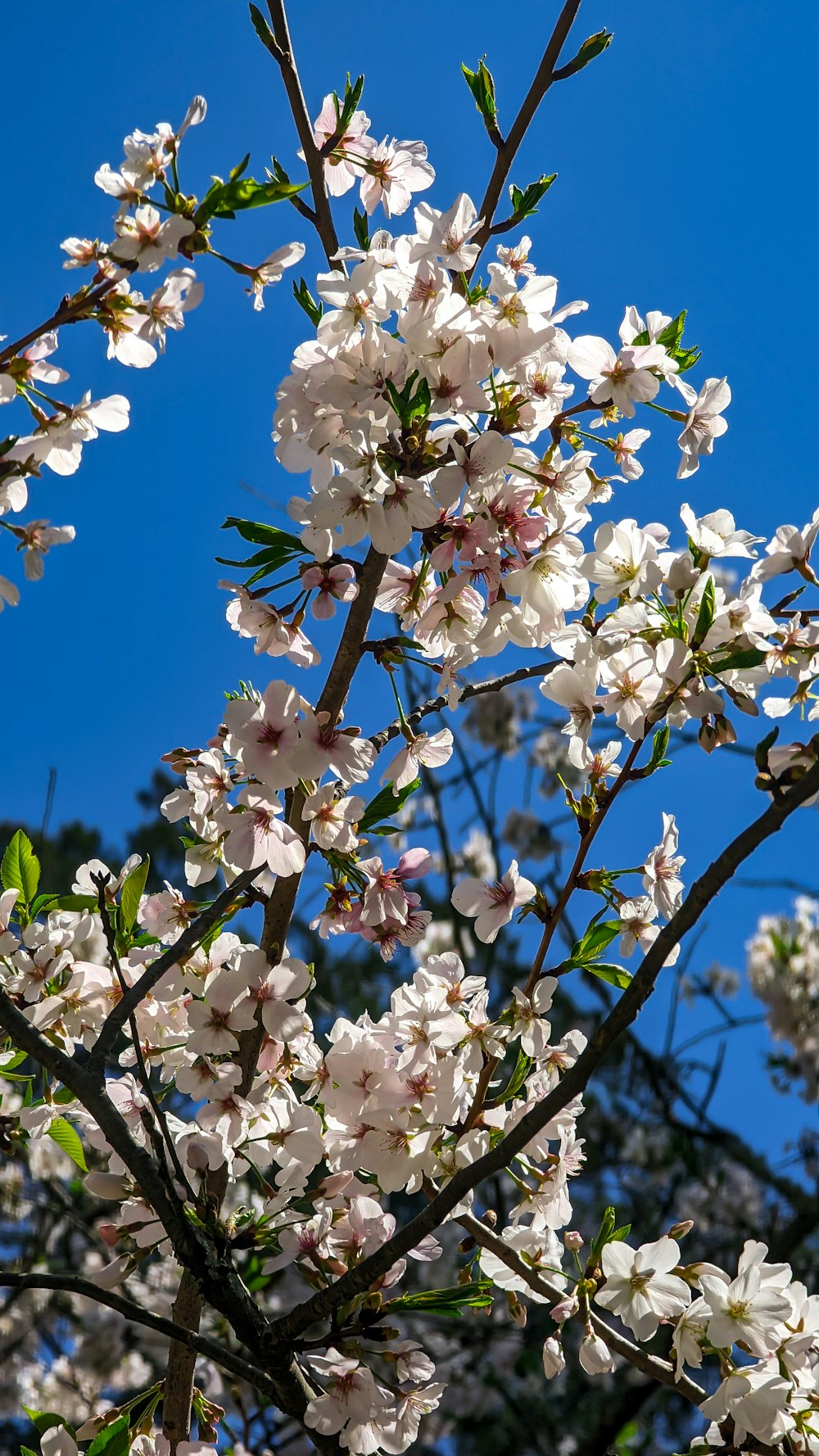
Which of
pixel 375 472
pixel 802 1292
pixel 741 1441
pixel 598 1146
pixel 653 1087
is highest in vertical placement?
pixel 598 1146

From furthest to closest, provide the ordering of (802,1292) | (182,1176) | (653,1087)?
(653,1087) → (802,1292) → (182,1176)

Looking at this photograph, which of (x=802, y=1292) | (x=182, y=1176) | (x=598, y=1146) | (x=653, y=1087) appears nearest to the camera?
(x=182, y=1176)

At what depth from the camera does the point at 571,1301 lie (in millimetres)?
1016

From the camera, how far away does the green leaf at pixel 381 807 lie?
1.15 metres

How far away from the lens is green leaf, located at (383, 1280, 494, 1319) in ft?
3.57

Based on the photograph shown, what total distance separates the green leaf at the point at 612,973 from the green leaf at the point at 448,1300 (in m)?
0.32

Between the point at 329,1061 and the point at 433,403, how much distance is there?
2.04 feet

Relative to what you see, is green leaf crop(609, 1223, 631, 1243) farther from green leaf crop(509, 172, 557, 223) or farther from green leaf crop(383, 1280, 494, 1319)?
green leaf crop(509, 172, 557, 223)

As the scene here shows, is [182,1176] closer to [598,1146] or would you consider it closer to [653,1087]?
[653,1087]

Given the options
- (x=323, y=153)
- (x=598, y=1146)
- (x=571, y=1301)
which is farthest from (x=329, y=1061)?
(x=598, y=1146)

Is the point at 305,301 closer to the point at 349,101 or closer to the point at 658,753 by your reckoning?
the point at 349,101

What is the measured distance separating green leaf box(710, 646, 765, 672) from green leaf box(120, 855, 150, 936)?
23.5 inches

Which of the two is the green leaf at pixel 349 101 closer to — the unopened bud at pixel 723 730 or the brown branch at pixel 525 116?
the brown branch at pixel 525 116

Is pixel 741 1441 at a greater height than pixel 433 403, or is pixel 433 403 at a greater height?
pixel 433 403
